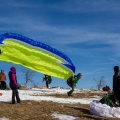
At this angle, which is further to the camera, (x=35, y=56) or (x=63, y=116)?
(x=35, y=56)

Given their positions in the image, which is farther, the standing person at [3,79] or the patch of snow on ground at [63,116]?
the standing person at [3,79]

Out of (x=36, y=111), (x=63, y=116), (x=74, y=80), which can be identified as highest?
(x=74, y=80)

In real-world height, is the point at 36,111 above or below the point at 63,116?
above

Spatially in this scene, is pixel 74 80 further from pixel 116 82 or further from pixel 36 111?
pixel 36 111

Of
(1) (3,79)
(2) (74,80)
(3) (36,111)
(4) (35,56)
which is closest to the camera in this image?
(3) (36,111)

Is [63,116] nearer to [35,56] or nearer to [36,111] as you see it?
[36,111]

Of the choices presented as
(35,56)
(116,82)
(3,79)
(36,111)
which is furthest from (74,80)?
(36,111)

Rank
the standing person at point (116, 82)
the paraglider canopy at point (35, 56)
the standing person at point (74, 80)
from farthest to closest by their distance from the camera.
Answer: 1. the standing person at point (74, 80)
2. the paraglider canopy at point (35, 56)
3. the standing person at point (116, 82)

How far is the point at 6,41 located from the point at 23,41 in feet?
4.57

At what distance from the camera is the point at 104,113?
15727mm

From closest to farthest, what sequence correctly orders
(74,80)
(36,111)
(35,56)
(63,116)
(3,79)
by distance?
(63,116) → (36,111) → (35,56) → (74,80) → (3,79)

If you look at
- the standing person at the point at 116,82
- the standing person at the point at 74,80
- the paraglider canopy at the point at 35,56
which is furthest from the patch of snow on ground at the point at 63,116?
the standing person at the point at 74,80

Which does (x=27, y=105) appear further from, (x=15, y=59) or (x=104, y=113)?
(x=15, y=59)

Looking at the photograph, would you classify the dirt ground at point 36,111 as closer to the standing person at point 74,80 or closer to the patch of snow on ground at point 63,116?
the patch of snow on ground at point 63,116
